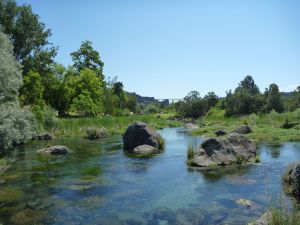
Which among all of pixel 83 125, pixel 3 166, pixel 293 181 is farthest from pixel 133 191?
pixel 83 125

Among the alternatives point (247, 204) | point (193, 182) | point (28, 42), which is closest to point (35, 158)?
point (193, 182)

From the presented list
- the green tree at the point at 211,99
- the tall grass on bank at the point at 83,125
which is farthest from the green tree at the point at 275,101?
the tall grass on bank at the point at 83,125

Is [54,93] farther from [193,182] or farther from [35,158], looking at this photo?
[193,182]

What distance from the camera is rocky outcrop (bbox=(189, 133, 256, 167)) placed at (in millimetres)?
24656

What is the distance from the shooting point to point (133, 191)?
59.6ft

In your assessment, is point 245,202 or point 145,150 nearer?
point 245,202

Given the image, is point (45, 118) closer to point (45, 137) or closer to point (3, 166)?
point (45, 137)

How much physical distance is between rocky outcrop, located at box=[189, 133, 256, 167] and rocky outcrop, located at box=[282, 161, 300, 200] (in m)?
7.46

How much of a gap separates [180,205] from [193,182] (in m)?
4.50

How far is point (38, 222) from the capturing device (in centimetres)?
1334

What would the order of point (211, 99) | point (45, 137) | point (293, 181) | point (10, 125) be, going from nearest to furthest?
point (293, 181), point (10, 125), point (45, 137), point (211, 99)

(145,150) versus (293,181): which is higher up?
(293,181)

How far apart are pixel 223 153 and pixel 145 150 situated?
31.6ft

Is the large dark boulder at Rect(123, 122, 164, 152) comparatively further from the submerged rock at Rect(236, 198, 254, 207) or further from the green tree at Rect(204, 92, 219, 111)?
A: the green tree at Rect(204, 92, 219, 111)
